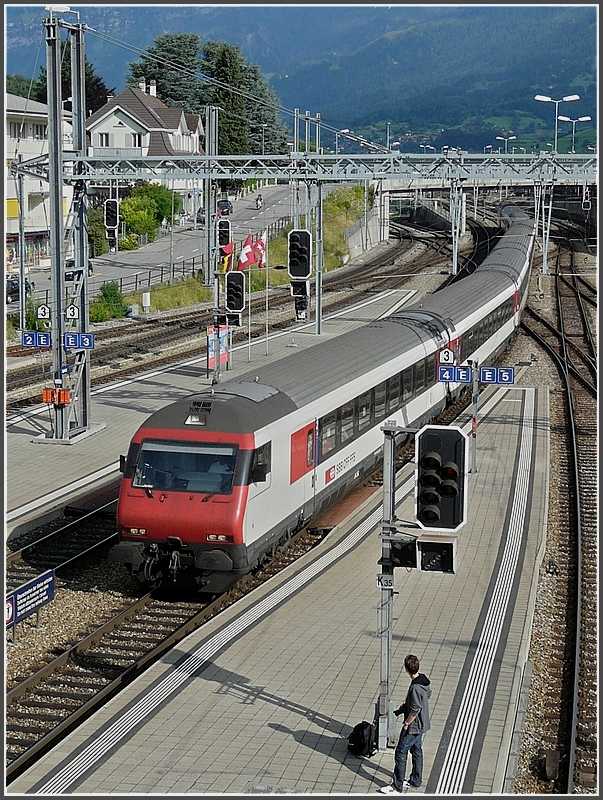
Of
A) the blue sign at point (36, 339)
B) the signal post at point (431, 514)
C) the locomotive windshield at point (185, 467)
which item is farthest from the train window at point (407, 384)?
the signal post at point (431, 514)

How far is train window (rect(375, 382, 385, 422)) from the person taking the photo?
1959cm

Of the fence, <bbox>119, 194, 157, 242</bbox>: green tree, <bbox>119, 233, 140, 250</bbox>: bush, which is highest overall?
<bbox>119, 194, 157, 242</bbox>: green tree

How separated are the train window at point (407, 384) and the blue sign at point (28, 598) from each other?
32.2ft

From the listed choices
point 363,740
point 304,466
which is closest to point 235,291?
point 304,466

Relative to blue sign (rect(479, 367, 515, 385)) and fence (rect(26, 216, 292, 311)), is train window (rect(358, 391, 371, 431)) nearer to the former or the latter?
blue sign (rect(479, 367, 515, 385))

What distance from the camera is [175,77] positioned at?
101562mm

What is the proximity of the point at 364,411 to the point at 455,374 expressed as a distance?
201 centimetres

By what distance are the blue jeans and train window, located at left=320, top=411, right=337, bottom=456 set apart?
760cm

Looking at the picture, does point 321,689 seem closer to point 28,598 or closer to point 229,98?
point 28,598

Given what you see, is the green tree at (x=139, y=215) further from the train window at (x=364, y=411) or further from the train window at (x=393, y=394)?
the train window at (x=364, y=411)

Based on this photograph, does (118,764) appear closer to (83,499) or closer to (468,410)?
(83,499)

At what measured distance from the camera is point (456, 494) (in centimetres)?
956

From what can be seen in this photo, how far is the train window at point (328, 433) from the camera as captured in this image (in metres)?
16.5

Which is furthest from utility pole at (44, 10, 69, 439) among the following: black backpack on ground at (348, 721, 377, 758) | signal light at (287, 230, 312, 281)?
black backpack on ground at (348, 721, 377, 758)
